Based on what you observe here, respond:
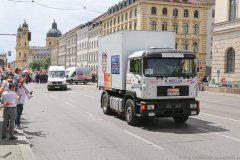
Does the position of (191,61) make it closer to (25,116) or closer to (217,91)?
(25,116)

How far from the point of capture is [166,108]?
545 inches

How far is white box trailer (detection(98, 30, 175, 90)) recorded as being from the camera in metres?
15.6

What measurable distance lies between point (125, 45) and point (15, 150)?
23.9ft

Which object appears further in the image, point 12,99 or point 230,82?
point 230,82

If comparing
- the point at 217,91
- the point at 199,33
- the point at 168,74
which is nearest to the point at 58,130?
the point at 168,74

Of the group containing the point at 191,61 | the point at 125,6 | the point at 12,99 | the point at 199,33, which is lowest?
the point at 12,99

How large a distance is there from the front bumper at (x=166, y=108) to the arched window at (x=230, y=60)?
28.6 m

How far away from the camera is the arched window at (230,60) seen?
41.8 metres

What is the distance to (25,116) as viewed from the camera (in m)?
17.5

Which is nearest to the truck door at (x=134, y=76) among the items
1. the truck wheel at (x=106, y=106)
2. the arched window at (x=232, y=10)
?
the truck wheel at (x=106, y=106)

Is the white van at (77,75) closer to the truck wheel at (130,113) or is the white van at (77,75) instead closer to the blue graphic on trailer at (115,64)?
the blue graphic on trailer at (115,64)

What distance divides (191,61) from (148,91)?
1848mm

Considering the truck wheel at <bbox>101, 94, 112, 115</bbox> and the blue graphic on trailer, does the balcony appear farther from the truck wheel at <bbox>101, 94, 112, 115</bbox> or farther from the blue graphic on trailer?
the blue graphic on trailer

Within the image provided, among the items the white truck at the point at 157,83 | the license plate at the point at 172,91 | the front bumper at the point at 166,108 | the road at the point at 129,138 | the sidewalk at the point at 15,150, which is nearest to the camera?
the sidewalk at the point at 15,150
